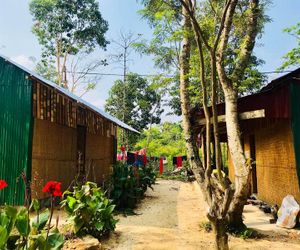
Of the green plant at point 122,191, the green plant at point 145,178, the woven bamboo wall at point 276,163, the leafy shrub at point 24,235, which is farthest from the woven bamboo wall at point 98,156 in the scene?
the leafy shrub at point 24,235

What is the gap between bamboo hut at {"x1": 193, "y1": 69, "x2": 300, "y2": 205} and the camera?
6.20 meters

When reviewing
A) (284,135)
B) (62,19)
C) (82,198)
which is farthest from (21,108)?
(62,19)

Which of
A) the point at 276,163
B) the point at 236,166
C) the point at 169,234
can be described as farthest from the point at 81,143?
the point at 276,163

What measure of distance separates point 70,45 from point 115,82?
5264 mm

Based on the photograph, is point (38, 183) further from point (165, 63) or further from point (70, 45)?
point (70, 45)

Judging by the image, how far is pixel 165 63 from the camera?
12180 mm

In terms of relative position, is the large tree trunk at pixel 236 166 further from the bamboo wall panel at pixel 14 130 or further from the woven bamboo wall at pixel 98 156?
the woven bamboo wall at pixel 98 156

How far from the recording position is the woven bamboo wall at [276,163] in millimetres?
6543

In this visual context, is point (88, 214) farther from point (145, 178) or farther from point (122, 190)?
point (145, 178)

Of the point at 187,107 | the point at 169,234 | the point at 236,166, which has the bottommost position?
the point at 169,234

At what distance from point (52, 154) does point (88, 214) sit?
354cm

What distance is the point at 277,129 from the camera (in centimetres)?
727

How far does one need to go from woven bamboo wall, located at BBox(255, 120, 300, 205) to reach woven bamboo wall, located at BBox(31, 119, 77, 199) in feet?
18.7

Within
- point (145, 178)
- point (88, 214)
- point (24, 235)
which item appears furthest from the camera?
point (145, 178)
